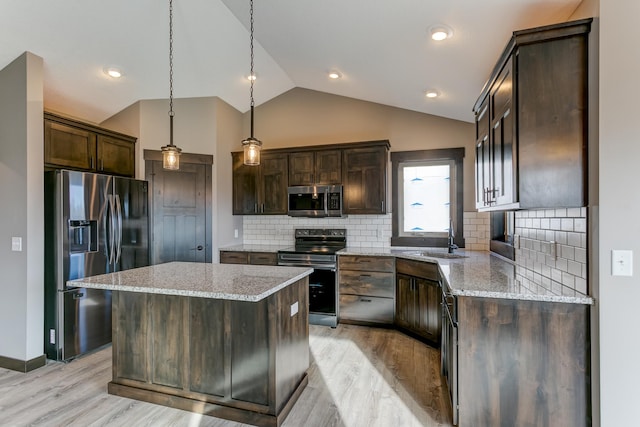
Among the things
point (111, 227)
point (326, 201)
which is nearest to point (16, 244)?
point (111, 227)

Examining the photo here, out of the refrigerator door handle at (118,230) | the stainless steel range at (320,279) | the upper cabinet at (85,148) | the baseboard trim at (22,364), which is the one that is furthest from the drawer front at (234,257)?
the baseboard trim at (22,364)

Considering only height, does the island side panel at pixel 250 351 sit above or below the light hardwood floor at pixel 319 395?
above

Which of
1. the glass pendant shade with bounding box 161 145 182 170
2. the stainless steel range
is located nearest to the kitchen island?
the glass pendant shade with bounding box 161 145 182 170

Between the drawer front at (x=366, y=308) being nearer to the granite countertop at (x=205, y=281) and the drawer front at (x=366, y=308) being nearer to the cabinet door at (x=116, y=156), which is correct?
the granite countertop at (x=205, y=281)

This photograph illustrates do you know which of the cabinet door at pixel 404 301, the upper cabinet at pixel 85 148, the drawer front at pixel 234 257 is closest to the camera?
the upper cabinet at pixel 85 148

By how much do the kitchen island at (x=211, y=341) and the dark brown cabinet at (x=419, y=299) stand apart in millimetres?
1440

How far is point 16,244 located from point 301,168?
304cm

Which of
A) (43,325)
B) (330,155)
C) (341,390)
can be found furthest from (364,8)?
(43,325)

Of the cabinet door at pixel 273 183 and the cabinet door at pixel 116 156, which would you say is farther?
the cabinet door at pixel 273 183

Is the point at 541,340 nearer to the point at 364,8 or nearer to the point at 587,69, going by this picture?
the point at 587,69

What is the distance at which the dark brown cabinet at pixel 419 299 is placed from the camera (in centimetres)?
325

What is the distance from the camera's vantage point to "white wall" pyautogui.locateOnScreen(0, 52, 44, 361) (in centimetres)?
292

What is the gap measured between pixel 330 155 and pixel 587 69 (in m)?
2.87

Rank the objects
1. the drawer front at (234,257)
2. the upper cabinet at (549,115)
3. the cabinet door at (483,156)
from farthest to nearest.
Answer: the drawer front at (234,257)
the cabinet door at (483,156)
the upper cabinet at (549,115)
